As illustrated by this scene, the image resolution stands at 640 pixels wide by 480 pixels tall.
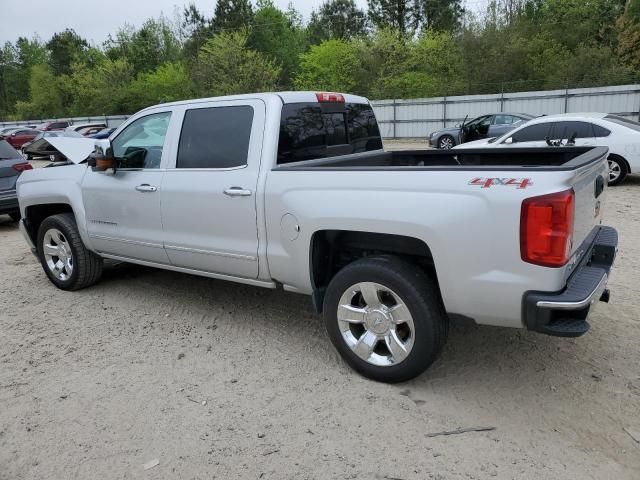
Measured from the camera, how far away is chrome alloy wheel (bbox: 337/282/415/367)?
329 centimetres

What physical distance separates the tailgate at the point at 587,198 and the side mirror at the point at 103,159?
3.75 meters

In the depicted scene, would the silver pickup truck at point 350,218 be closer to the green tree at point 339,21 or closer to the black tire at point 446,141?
the black tire at point 446,141

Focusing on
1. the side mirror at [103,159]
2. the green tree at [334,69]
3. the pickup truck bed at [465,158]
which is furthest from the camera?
the green tree at [334,69]

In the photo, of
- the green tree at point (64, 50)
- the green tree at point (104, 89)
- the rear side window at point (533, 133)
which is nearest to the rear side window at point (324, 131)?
the rear side window at point (533, 133)

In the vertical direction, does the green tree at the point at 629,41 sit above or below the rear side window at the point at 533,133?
above

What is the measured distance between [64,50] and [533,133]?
69002 millimetres

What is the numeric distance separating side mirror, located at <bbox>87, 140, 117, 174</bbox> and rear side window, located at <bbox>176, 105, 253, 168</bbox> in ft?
2.53

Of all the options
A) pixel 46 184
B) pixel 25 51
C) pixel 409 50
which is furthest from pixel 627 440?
pixel 25 51

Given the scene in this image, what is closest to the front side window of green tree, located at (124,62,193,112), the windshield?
the windshield

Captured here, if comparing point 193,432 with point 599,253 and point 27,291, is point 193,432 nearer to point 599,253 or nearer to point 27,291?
point 599,253

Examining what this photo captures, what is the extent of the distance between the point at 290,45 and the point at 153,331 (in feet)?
198

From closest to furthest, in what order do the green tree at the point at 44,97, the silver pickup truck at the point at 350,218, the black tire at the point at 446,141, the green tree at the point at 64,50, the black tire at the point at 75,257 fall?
the silver pickup truck at the point at 350,218 < the black tire at the point at 75,257 < the black tire at the point at 446,141 < the green tree at the point at 44,97 < the green tree at the point at 64,50

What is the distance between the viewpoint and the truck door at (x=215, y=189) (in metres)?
3.87

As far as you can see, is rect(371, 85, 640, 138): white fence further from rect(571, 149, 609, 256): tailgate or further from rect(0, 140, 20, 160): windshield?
rect(571, 149, 609, 256): tailgate
